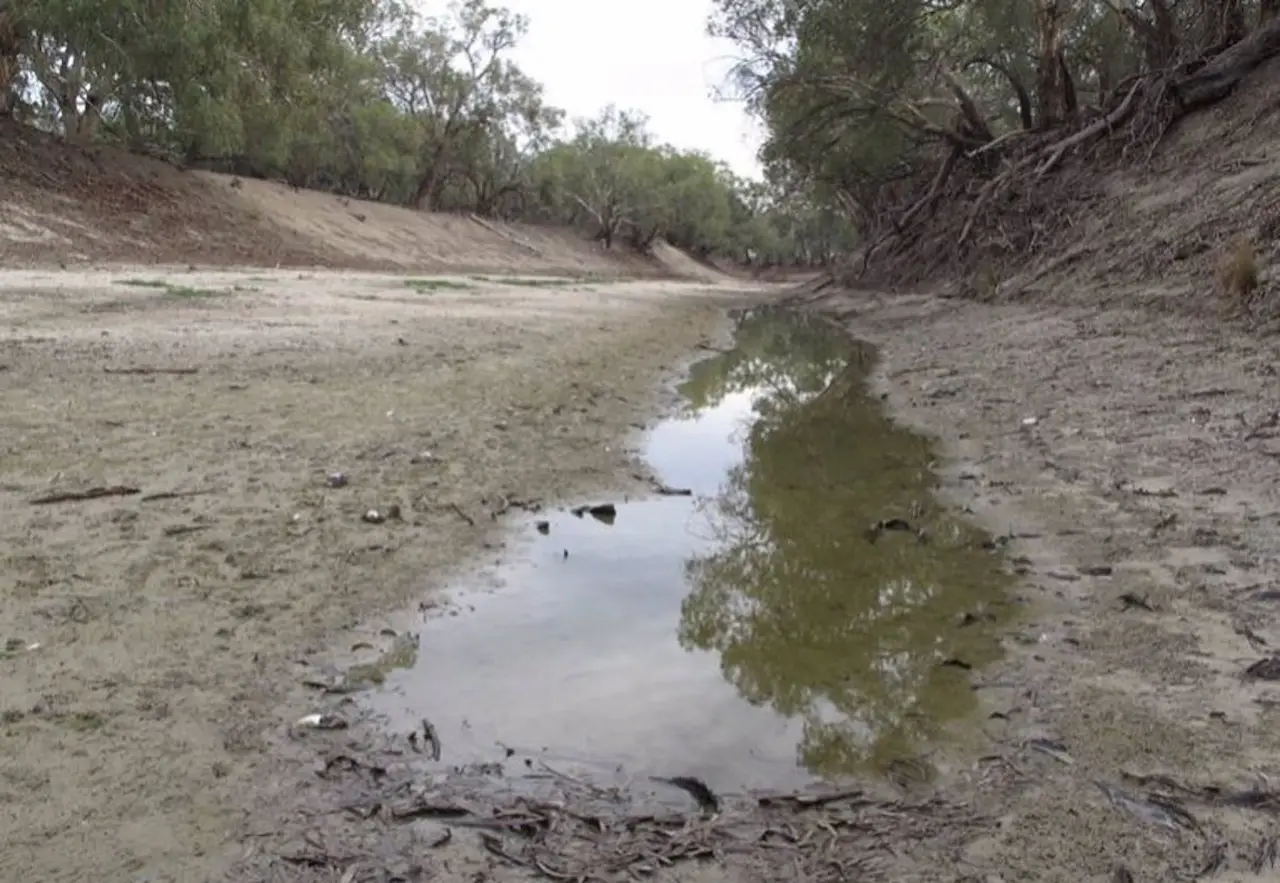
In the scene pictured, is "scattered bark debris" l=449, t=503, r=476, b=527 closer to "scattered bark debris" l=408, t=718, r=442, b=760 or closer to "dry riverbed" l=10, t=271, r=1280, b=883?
"dry riverbed" l=10, t=271, r=1280, b=883

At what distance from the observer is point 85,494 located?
4.49 m

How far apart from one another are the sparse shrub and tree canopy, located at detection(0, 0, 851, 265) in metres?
20.2

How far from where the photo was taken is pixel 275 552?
13.4ft

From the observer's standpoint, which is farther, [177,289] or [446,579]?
[177,289]

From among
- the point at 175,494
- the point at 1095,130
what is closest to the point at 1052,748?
the point at 175,494

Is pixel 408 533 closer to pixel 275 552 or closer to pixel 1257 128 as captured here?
pixel 275 552

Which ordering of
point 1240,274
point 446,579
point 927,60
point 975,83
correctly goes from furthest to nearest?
1. point 975,83
2. point 927,60
3. point 1240,274
4. point 446,579

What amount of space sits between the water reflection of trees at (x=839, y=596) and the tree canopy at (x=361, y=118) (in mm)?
19421

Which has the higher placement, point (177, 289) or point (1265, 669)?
point (1265, 669)

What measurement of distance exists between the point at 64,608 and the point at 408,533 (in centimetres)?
150

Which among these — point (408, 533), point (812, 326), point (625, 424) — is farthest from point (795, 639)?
point (812, 326)

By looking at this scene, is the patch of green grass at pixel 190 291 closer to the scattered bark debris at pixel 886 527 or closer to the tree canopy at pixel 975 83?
the scattered bark debris at pixel 886 527

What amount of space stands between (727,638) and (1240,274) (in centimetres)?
698

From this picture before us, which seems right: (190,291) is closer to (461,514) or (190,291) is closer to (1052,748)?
(461,514)
